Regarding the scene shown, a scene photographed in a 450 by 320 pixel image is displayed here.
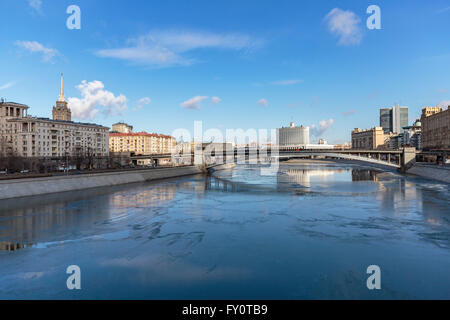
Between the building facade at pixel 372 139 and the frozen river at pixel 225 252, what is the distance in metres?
142

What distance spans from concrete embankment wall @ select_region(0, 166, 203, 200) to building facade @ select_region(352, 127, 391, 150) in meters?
131

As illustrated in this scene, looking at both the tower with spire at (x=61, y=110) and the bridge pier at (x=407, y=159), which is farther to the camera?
the tower with spire at (x=61, y=110)

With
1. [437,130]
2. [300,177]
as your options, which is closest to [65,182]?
[300,177]

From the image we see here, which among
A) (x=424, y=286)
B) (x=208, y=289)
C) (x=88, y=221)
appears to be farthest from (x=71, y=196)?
(x=424, y=286)

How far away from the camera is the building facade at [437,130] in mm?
82438

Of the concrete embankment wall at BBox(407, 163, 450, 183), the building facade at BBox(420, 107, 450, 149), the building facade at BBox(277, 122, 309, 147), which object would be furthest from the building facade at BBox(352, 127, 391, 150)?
the concrete embankment wall at BBox(407, 163, 450, 183)

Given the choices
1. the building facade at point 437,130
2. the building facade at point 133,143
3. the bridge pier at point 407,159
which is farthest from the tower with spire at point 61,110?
the building facade at point 437,130

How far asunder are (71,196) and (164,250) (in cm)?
1964

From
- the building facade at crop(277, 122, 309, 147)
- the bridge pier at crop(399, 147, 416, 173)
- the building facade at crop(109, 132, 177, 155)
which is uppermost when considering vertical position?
the building facade at crop(277, 122, 309, 147)

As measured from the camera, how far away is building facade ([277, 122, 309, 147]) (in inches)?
7357

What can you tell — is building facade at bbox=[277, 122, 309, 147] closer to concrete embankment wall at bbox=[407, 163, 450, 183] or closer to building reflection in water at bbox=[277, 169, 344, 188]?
building reflection in water at bbox=[277, 169, 344, 188]

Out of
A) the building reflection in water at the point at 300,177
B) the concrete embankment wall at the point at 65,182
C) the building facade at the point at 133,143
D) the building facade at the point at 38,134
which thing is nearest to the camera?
the concrete embankment wall at the point at 65,182

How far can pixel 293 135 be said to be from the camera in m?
191

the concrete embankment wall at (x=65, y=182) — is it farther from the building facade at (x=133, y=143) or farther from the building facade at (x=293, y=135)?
the building facade at (x=293, y=135)
